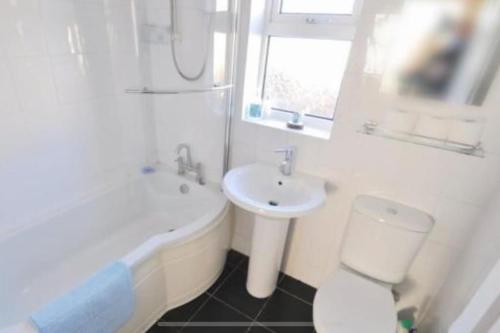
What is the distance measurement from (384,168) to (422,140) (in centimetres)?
20

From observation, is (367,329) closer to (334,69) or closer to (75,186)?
(334,69)

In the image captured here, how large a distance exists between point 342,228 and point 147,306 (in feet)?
3.66

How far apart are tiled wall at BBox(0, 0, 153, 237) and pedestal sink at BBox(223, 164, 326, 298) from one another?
0.93m

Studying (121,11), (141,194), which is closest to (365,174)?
(141,194)

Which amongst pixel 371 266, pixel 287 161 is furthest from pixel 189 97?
pixel 371 266

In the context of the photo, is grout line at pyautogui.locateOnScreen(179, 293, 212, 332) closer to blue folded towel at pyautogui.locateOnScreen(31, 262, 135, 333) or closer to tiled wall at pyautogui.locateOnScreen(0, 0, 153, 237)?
blue folded towel at pyautogui.locateOnScreen(31, 262, 135, 333)

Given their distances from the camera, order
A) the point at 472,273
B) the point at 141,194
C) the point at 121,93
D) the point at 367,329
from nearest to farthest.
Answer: the point at 472,273 < the point at 367,329 < the point at 121,93 < the point at 141,194

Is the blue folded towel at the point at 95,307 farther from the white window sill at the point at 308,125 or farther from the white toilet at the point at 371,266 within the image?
the white window sill at the point at 308,125

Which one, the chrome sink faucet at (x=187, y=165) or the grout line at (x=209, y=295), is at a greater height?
the chrome sink faucet at (x=187, y=165)

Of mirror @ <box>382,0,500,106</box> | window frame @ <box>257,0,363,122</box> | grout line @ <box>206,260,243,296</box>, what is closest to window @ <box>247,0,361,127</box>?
window frame @ <box>257,0,363,122</box>

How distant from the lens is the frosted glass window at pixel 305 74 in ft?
4.80

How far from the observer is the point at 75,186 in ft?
5.50

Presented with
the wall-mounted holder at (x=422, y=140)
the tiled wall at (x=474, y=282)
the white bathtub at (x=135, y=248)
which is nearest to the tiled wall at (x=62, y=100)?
the white bathtub at (x=135, y=248)

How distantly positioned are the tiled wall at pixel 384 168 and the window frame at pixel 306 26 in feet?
0.61
